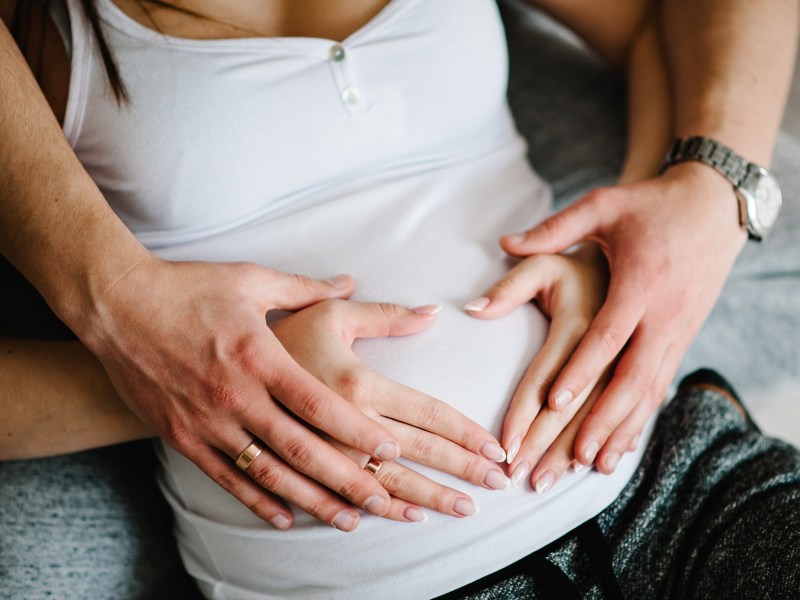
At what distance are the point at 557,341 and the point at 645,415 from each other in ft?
0.41

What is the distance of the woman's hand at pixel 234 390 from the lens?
0.55 m

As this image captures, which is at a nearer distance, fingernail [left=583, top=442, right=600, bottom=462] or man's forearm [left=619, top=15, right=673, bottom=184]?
→ fingernail [left=583, top=442, right=600, bottom=462]

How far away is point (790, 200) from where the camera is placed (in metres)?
1.05

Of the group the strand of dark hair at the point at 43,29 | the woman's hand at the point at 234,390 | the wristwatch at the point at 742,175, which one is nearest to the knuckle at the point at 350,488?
the woman's hand at the point at 234,390

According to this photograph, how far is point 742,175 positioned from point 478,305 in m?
0.39

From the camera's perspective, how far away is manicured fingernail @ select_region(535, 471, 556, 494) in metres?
0.60

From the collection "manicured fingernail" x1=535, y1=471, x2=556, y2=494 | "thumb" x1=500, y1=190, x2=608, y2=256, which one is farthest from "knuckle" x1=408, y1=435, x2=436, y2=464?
"thumb" x1=500, y1=190, x2=608, y2=256

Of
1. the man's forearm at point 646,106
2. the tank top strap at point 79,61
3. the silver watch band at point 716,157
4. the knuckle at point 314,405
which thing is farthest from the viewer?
the man's forearm at point 646,106

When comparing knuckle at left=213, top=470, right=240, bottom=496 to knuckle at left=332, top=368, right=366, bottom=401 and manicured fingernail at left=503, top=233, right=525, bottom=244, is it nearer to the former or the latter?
knuckle at left=332, top=368, right=366, bottom=401

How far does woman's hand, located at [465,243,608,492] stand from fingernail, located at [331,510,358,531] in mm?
154

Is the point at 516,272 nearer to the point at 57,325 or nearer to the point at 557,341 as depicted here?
the point at 557,341

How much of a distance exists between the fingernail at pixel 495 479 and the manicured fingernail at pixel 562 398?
0.09 meters

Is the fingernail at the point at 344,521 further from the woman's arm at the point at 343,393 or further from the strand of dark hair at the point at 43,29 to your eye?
the strand of dark hair at the point at 43,29

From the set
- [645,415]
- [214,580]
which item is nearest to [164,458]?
[214,580]
